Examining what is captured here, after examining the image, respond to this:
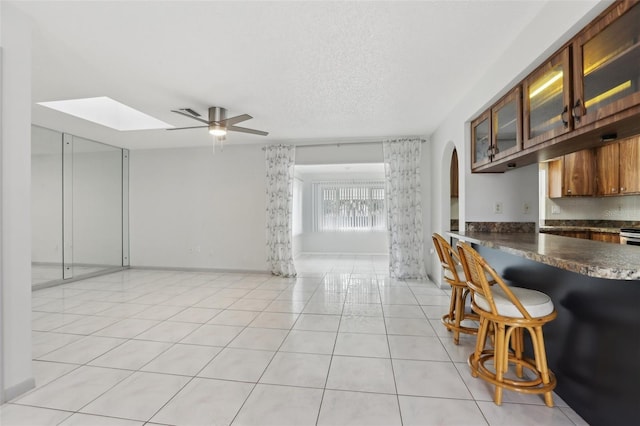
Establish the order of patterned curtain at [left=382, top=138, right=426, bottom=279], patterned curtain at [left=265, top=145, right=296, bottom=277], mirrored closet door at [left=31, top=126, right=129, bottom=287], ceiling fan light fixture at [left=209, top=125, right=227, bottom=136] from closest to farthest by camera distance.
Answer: ceiling fan light fixture at [left=209, top=125, right=227, bottom=136] → mirrored closet door at [left=31, top=126, right=129, bottom=287] → patterned curtain at [left=382, top=138, right=426, bottom=279] → patterned curtain at [left=265, top=145, right=296, bottom=277]

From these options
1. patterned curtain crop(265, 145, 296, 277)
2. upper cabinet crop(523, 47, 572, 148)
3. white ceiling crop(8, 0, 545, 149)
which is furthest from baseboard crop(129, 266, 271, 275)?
upper cabinet crop(523, 47, 572, 148)

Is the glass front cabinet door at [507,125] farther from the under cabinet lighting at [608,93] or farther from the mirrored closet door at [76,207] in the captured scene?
the mirrored closet door at [76,207]

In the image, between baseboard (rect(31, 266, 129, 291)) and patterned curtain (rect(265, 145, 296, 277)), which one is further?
patterned curtain (rect(265, 145, 296, 277))

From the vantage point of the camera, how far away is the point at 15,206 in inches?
71.5

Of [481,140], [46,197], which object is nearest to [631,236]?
[481,140]

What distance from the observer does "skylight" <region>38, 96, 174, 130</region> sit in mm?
3914

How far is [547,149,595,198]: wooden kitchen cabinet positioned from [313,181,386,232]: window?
389 centimetres

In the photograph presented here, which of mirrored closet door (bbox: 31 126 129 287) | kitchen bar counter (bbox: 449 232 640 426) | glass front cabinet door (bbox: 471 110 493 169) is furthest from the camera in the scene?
mirrored closet door (bbox: 31 126 129 287)

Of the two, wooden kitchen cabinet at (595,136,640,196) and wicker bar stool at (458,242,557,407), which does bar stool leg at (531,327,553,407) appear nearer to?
wicker bar stool at (458,242,557,407)

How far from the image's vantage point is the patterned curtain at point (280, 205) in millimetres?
5203

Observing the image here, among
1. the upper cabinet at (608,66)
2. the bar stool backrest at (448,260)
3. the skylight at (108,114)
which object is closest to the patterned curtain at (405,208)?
the bar stool backrest at (448,260)

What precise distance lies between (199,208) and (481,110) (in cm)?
509

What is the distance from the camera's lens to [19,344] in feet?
5.99

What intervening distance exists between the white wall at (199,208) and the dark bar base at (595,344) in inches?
176
